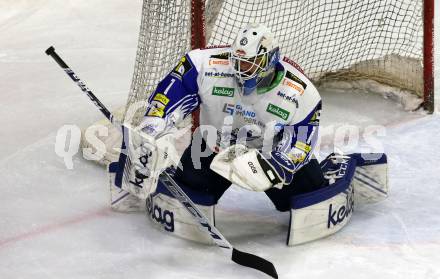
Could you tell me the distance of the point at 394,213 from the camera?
3701 millimetres

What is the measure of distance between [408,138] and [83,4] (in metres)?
2.83

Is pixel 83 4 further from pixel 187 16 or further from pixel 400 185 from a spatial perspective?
pixel 400 185

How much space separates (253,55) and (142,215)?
0.89 metres

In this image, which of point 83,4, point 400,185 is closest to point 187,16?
point 400,185

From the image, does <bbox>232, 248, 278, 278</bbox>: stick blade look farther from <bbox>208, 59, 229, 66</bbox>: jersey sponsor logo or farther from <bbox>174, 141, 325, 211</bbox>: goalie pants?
<bbox>208, 59, 229, 66</bbox>: jersey sponsor logo

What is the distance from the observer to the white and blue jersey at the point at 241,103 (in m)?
3.31

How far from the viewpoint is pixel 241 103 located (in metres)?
3.36

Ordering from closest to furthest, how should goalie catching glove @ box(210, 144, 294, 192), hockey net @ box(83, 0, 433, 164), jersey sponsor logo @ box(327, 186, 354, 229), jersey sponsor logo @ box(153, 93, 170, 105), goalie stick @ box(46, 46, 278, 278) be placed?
goalie catching glove @ box(210, 144, 294, 192) → goalie stick @ box(46, 46, 278, 278) → jersey sponsor logo @ box(153, 93, 170, 105) → jersey sponsor logo @ box(327, 186, 354, 229) → hockey net @ box(83, 0, 433, 164)

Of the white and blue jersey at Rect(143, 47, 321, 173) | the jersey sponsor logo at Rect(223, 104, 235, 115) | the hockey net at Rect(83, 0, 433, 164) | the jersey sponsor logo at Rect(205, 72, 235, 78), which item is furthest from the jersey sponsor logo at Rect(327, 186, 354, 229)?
the hockey net at Rect(83, 0, 433, 164)

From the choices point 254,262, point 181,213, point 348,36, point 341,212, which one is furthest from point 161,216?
point 348,36

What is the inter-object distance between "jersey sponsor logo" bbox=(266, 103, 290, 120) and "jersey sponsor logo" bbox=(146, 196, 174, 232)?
1.78 feet

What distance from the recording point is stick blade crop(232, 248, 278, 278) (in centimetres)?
321

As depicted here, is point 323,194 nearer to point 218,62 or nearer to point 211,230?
point 211,230

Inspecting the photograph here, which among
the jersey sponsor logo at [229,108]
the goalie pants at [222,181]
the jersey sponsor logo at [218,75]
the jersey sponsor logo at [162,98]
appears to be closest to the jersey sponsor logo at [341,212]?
the goalie pants at [222,181]
